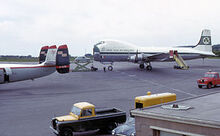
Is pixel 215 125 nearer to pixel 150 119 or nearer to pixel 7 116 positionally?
pixel 150 119

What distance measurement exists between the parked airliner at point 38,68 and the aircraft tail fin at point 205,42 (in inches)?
1498

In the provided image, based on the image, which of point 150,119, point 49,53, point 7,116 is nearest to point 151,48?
point 49,53

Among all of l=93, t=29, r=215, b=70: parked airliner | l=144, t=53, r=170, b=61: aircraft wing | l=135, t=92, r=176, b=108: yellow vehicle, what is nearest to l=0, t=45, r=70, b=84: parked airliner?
l=93, t=29, r=215, b=70: parked airliner

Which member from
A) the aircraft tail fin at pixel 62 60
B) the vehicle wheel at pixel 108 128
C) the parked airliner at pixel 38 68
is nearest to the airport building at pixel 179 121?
the vehicle wheel at pixel 108 128

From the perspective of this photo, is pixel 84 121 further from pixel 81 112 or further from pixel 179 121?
pixel 179 121

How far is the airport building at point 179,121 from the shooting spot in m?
8.17

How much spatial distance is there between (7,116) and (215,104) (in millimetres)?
14488

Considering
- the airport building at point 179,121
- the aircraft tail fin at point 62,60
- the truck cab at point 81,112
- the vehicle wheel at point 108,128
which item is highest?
the aircraft tail fin at point 62,60

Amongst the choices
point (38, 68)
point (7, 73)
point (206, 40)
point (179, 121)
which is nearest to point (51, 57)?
point (38, 68)

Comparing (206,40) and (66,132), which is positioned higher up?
(206,40)

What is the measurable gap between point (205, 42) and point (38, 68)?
43181mm

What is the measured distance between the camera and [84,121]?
14.5 meters

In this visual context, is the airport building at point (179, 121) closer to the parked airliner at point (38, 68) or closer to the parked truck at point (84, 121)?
the parked truck at point (84, 121)

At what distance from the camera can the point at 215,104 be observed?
463 inches
